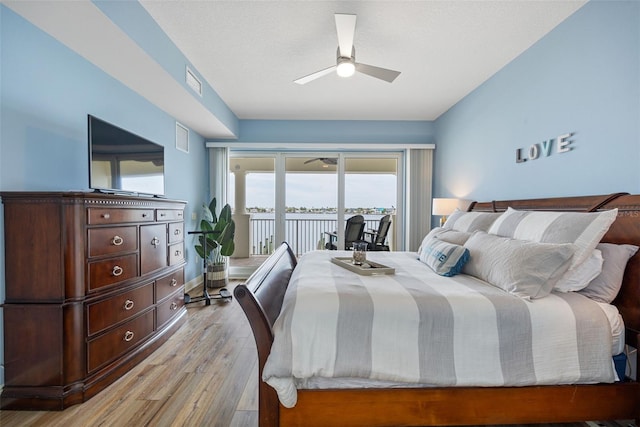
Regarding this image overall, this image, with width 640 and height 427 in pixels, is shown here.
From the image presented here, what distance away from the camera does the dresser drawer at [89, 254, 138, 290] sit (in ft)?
5.86

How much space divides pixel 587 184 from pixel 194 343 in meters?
3.32

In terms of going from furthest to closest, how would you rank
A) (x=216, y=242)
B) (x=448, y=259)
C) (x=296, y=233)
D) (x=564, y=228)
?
(x=296, y=233) < (x=216, y=242) < (x=448, y=259) < (x=564, y=228)

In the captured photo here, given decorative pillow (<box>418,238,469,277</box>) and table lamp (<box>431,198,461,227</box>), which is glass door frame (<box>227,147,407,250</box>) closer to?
table lamp (<box>431,198,461,227</box>)

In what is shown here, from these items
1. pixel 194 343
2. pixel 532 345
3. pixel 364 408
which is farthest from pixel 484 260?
pixel 194 343

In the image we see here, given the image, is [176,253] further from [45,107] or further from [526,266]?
[526,266]

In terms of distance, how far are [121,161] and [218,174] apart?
2.34m

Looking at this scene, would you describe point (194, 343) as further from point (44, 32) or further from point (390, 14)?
point (390, 14)

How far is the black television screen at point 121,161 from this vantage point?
6.65 feet

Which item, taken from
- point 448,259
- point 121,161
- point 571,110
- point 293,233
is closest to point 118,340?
point 121,161

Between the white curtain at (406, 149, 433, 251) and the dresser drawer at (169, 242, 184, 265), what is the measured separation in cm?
338

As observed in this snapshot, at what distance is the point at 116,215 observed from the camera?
6.41 ft

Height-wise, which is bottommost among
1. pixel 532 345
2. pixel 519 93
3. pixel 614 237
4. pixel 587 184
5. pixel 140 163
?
pixel 532 345

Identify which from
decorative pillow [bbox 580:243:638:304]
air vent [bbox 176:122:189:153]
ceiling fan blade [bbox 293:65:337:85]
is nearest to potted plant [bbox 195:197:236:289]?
air vent [bbox 176:122:189:153]

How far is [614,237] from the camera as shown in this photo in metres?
1.62
